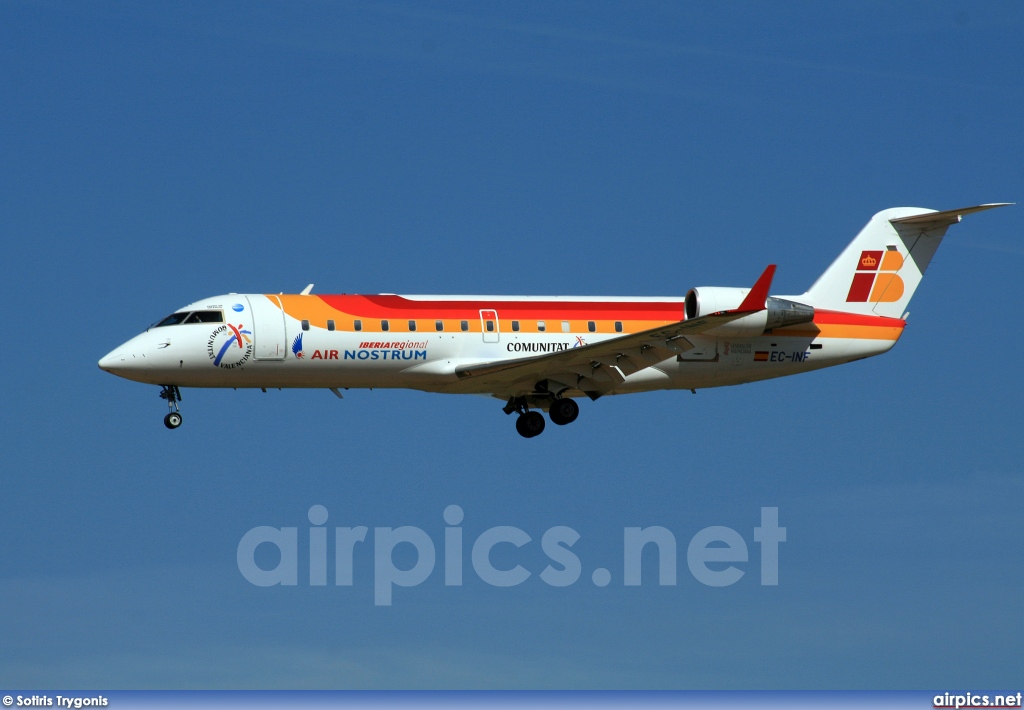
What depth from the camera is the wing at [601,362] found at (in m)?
34.7

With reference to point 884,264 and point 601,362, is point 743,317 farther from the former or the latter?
point 884,264

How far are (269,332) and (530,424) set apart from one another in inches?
271

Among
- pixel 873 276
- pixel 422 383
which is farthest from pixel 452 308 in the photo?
pixel 873 276

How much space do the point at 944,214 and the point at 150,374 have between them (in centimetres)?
2043

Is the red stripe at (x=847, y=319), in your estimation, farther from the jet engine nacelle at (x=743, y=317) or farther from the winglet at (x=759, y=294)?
the winglet at (x=759, y=294)

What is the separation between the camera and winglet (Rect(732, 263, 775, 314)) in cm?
3447

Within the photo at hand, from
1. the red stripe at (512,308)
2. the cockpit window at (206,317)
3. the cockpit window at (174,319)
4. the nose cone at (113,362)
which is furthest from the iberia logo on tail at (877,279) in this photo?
the nose cone at (113,362)

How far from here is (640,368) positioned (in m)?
36.8

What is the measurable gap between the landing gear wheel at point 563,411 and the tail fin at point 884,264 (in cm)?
703

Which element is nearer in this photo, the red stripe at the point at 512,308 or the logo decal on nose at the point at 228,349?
the logo decal on nose at the point at 228,349

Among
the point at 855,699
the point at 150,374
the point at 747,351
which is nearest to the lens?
the point at 855,699

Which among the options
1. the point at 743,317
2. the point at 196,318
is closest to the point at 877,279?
the point at 743,317

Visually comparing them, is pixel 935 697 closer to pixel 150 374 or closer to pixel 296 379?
pixel 296 379

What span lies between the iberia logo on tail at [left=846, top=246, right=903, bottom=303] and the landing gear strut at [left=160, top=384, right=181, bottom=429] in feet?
56.4
